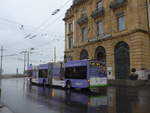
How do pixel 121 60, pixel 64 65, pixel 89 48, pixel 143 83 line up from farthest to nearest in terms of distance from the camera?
pixel 89 48 → pixel 121 60 → pixel 143 83 → pixel 64 65

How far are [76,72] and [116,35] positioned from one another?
44.0 feet

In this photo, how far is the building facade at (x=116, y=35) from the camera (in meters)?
Answer: 29.8

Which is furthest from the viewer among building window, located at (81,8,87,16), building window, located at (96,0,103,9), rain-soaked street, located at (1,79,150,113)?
building window, located at (81,8,87,16)

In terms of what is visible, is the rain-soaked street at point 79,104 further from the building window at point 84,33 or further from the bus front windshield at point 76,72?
the building window at point 84,33

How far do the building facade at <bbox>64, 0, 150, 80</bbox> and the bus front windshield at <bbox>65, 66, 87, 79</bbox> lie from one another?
10572 mm

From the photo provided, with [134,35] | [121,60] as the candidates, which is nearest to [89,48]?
[121,60]

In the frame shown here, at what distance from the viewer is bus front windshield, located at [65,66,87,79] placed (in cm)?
2108

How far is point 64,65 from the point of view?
2550 centimetres

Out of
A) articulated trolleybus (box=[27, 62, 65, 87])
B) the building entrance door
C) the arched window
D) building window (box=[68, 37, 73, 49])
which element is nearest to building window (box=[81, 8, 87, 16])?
the arched window

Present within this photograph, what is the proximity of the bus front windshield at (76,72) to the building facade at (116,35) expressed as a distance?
34.7ft

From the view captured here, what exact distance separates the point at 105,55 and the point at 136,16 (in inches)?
333

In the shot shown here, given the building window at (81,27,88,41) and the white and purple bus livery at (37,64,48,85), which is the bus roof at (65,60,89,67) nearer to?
the white and purple bus livery at (37,64,48,85)

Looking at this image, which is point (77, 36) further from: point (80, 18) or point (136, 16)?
point (136, 16)

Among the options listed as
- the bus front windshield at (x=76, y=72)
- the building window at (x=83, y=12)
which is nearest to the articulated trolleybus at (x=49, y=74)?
the bus front windshield at (x=76, y=72)
